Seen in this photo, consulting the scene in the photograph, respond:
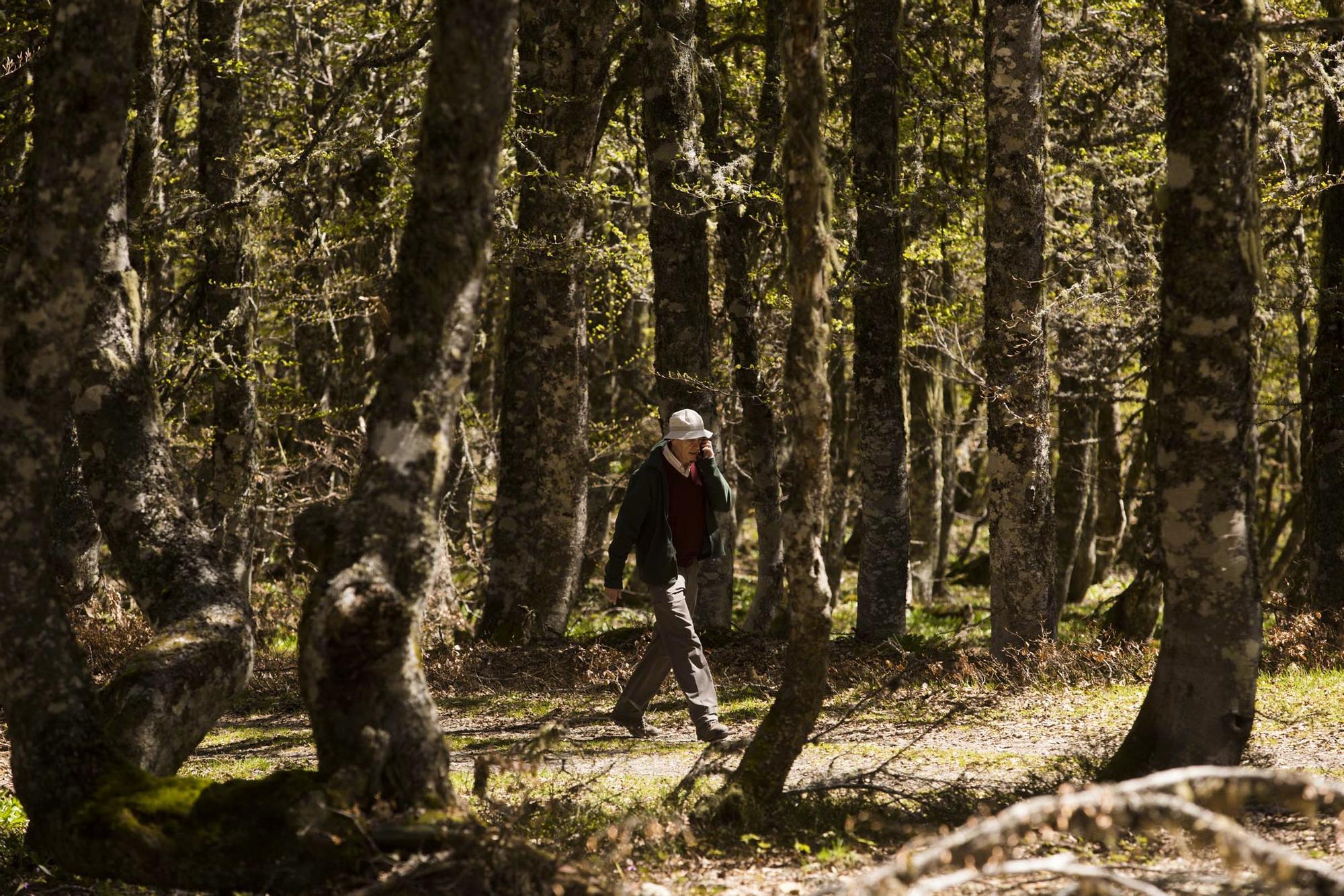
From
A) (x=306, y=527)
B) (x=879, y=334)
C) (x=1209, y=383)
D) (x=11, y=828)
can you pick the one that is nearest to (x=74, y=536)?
(x=11, y=828)

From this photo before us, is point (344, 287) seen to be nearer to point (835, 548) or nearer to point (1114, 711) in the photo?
point (835, 548)

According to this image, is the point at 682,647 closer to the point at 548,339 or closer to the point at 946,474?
the point at 548,339

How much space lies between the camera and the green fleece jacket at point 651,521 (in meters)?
9.10

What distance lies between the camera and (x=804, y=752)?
9078 millimetres

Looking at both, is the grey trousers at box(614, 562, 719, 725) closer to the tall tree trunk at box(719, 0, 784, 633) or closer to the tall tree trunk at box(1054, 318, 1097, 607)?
the tall tree trunk at box(719, 0, 784, 633)

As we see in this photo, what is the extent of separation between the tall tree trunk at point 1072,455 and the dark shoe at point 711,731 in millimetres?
10078

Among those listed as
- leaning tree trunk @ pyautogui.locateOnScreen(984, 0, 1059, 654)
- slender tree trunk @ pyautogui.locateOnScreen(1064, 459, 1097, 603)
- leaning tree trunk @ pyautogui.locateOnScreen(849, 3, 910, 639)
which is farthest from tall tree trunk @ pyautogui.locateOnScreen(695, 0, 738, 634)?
slender tree trunk @ pyautogui.locateOnScreen(1064, 459, 1097, 603)

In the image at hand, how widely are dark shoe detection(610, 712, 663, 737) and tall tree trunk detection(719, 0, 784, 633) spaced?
515 cm

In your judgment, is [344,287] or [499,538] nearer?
[499,538]

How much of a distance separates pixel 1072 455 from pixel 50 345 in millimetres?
19169

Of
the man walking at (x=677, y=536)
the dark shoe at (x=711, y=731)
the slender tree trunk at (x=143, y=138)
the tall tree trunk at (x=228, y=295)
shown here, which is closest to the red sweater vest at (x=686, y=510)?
the man walking at (x=677, y=536)

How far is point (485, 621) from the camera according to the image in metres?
15.1

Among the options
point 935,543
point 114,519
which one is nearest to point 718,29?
point 935,543

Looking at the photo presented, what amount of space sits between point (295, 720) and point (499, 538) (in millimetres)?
3974
